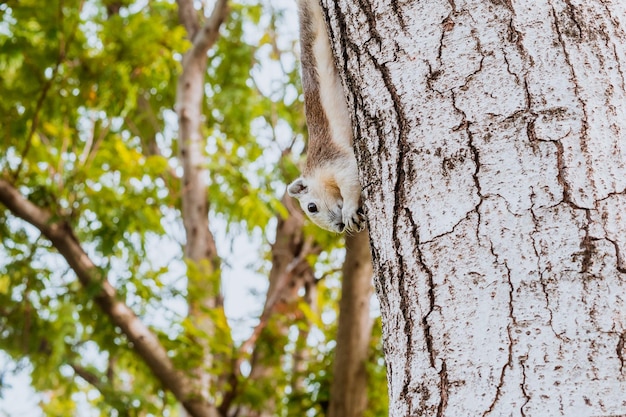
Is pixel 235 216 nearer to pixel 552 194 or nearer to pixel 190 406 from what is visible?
pixel 190 406

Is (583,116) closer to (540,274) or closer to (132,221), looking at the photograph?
(540,274)

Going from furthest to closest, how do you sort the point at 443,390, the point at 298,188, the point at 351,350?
the point at 351,350
the point at 298,188
the point at 443,390

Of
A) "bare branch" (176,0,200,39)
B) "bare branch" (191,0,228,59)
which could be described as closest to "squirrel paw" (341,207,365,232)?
"bare branch" (191,0,228,59)

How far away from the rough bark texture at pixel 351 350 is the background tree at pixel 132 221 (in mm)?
69

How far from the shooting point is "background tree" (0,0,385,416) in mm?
4703

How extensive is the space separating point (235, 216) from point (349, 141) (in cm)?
319

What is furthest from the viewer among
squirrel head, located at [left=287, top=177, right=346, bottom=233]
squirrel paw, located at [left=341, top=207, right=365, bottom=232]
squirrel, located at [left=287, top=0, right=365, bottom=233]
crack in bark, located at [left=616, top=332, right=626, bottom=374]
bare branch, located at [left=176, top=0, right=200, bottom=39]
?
A: bare branch, located at [left=176, top=0, right=200, bottom=39]

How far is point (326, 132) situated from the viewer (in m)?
2.33

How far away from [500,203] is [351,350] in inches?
130

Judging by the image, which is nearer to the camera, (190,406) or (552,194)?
(552,194)

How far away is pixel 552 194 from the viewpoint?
1.20 metres

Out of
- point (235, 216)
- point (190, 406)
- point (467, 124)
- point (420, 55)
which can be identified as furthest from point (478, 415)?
point (235, 216)

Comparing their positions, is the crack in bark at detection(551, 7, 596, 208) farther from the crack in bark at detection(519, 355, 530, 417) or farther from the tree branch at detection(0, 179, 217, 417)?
the tree branch at detection(0, 179, 217, 417)

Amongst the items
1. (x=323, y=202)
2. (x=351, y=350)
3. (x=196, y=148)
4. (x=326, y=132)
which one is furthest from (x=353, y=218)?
(x=196, y=148)
